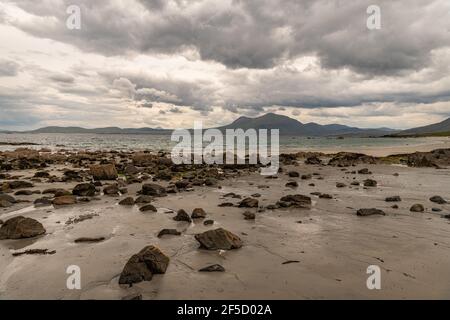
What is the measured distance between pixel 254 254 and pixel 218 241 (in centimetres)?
121

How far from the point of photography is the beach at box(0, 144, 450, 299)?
7855 millimetres

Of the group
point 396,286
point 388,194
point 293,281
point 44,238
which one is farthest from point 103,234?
point 388,194

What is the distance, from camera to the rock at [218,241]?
35.0 feet

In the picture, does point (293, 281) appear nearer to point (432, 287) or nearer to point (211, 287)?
point (211, 287)

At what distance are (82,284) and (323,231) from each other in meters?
8.33

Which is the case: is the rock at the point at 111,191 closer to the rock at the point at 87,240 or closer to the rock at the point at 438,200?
the rock at the point at 87,240

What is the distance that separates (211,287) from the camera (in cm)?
796

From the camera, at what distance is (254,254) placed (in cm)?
1025

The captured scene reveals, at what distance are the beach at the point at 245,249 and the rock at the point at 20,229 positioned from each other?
0.27 m

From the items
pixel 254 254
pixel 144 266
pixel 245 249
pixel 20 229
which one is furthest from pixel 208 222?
pixel 20 229

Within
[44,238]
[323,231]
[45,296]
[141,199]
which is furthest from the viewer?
[141,199]

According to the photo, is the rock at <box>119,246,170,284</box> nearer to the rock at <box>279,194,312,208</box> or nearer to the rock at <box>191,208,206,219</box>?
the rock at <box>191,208,206,219</box>

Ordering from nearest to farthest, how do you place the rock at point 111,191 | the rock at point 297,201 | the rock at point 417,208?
the rock at point 417,208
the rock at point 297,201
the rock at point 111,191

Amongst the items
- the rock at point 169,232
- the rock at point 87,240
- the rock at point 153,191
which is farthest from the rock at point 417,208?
the rock at point 87,240
